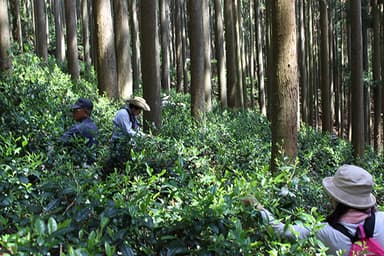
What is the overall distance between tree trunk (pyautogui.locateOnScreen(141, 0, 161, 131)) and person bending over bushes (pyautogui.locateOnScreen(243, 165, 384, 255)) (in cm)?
509

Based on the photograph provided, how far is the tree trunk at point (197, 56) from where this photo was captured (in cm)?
1010

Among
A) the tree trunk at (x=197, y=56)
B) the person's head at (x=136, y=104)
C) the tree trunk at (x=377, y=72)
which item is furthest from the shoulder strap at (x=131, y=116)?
the tree trunk at (x=377, y=72)

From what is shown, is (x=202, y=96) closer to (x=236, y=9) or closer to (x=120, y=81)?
(x=120, y=81)

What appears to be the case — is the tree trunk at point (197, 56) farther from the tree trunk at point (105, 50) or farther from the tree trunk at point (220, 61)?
the tree trunk at point (220, 61)

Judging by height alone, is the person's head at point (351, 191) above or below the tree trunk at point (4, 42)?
below

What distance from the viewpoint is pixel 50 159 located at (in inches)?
181

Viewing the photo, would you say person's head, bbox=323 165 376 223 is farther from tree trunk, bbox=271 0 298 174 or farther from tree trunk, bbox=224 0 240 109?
tree trunk, bbox=224 0 240 109

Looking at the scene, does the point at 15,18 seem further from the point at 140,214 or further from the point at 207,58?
the point at 140,214

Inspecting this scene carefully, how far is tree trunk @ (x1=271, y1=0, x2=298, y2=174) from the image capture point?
5.03 metres

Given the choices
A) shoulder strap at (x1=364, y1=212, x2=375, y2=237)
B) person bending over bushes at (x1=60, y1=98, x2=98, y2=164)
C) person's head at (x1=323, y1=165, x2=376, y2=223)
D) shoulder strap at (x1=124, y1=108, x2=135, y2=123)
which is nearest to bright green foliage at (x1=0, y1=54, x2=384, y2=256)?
person's head at (x1=323, y1=165, x2=376, y2=223)

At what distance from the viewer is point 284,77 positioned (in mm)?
5035

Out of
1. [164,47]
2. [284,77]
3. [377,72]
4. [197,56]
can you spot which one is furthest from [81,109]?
[164,47]

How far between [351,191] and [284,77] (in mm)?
2294

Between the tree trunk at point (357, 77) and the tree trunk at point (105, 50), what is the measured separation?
5.69m
